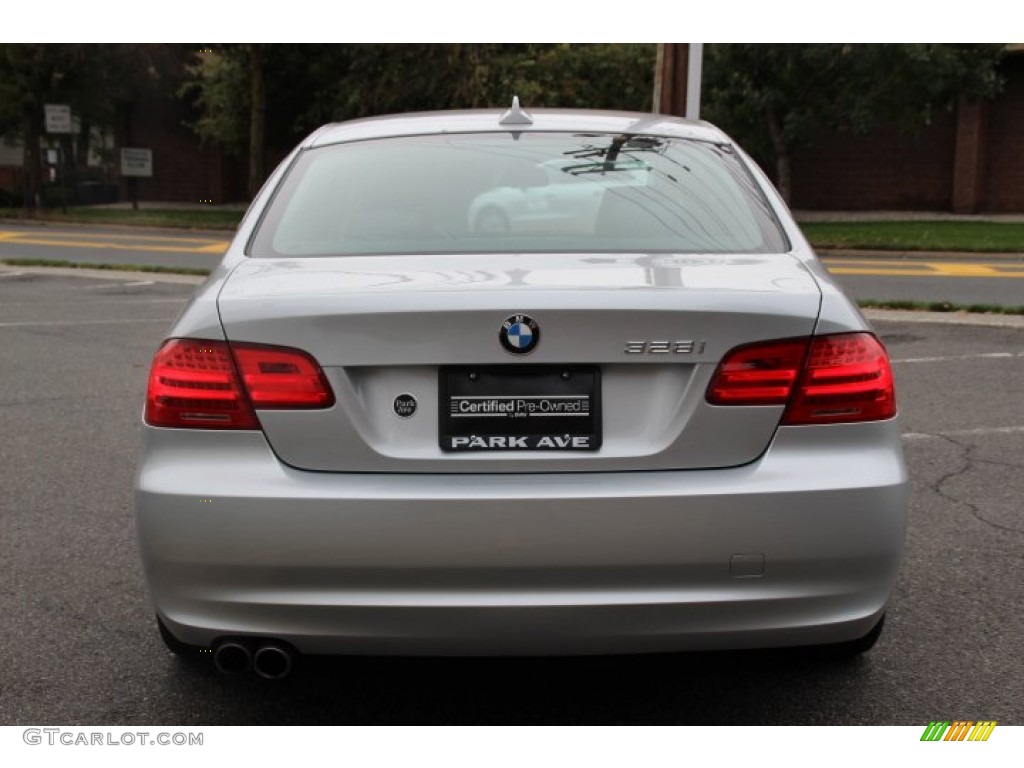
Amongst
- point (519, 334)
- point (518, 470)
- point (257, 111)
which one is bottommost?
point (518, 470)

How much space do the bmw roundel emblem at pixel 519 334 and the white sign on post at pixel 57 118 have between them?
98.3 feet

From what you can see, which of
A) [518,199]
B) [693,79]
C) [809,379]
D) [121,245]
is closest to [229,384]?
[518,199]

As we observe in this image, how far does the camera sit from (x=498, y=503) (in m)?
2.79

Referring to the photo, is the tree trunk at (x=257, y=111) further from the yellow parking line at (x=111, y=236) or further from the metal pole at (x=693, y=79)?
the metal pole at (x=693, y=79)

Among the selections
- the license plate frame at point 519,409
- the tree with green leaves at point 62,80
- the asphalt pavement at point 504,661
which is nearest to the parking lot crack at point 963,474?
the asphalt pavement at point 504,661

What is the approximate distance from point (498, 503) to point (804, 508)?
679mm

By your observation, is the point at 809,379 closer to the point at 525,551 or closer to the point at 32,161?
the point at 525,551

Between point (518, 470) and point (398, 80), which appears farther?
point (398, 80)

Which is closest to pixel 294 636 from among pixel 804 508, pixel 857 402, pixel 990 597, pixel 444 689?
pixel 444 689

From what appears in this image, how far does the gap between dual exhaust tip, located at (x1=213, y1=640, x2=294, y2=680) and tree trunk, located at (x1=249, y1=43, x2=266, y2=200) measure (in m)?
28.7

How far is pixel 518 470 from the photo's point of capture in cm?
286

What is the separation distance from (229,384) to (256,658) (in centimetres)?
63

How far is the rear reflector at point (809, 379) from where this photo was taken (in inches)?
113
